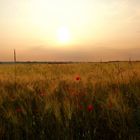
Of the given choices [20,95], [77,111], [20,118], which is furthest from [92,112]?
[20,95]

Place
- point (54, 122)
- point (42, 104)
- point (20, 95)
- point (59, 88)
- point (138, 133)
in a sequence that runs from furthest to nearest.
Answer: point (59, 88) < point (20, 95) < point (42, 104) < point (54, 122) < point (138, 133)

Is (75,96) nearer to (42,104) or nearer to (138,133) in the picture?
(42,104)

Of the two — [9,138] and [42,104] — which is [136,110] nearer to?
[42,104]

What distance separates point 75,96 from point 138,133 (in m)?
1.14

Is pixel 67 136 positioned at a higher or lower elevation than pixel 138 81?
lower

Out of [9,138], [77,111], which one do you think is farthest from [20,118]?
[77,111]

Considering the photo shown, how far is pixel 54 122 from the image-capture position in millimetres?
3047

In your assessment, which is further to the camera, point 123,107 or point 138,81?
point 138,81

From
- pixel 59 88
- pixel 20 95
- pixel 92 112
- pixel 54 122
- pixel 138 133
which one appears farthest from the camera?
pixel 59 88

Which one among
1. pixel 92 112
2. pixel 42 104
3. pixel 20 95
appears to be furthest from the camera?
pixel 20 95

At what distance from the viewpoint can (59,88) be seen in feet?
15.5

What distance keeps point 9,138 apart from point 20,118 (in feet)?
1.06

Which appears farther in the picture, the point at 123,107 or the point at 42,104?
the point at 42,104

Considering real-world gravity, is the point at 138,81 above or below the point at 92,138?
above
